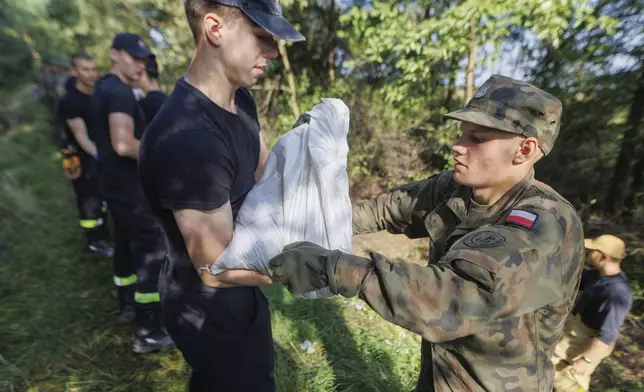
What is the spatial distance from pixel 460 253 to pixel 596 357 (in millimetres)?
2506

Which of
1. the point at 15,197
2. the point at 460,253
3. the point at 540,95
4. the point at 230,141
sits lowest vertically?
the point at 15,197

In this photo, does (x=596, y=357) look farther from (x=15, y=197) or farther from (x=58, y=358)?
(x=15, y=197)

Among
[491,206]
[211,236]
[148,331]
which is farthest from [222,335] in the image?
[148,331]

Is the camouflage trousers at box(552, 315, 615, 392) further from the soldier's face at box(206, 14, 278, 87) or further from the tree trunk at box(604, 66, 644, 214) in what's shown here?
the tree trunk at box(604, 66, 644, 214)

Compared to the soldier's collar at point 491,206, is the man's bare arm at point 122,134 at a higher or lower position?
higher

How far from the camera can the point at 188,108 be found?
127cm

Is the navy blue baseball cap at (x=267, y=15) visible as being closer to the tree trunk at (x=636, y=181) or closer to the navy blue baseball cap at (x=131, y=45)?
the navy blue baseball cap at (x=131, y=45)

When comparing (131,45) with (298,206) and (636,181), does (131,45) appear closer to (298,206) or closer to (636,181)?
(298,206)

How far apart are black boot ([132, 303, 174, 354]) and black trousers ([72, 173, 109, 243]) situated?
200 centimetres

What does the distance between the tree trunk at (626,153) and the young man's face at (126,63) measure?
18.6 ft

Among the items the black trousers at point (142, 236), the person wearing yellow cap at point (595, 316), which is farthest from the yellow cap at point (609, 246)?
the black trousers at point (142, 236)

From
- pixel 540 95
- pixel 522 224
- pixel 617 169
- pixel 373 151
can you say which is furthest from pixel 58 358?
pixel 617 169

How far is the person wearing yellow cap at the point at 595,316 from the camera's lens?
266cm

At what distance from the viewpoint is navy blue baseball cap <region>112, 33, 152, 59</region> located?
279cm
